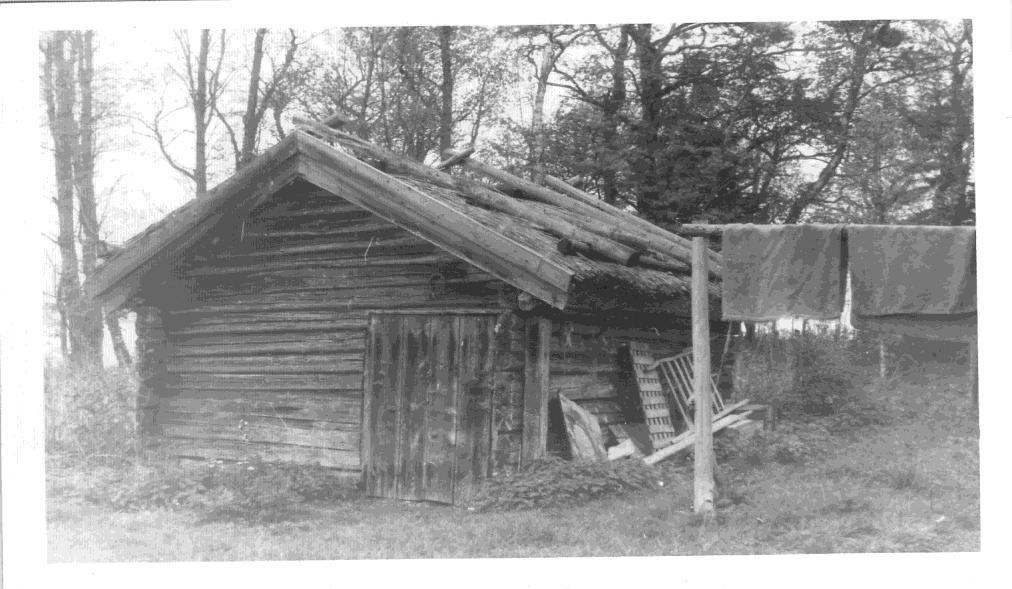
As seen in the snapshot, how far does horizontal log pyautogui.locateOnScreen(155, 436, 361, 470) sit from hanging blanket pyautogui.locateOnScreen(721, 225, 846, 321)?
13.4ft

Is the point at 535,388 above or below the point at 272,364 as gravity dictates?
below

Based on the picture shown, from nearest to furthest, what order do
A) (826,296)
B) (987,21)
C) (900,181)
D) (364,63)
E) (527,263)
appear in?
(987,21) < (826,296) < (527,263) < (900,181) < (364,63)

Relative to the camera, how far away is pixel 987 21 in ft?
21.6

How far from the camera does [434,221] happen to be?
814 centimetres

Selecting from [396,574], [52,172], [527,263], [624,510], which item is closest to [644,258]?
[527,263]

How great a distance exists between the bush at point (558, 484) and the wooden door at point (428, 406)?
310mm

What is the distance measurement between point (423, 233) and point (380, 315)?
1055 mm

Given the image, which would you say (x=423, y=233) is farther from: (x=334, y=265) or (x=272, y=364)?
(x=272, y=364)

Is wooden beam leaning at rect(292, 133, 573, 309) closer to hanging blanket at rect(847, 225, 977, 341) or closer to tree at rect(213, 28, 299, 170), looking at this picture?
tree at rect(213, 28, 299, 170)

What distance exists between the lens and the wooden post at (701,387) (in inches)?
281

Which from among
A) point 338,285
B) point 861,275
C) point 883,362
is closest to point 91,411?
point 338,285

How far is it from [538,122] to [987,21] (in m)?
6.70

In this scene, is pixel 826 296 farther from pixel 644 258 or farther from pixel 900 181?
pixel 900 181

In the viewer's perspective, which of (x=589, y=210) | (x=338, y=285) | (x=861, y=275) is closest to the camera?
(x=861, y=275)
